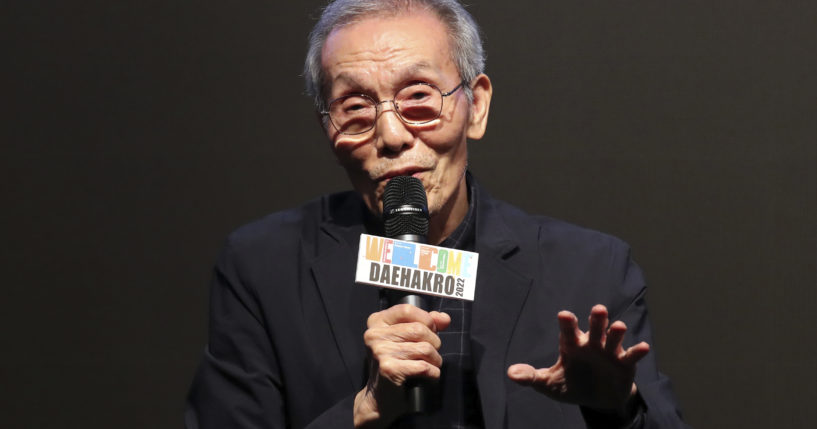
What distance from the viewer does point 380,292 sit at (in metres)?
2.31

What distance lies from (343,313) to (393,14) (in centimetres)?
67

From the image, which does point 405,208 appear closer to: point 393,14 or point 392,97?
point 392,97

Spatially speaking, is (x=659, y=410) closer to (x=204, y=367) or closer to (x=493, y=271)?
(x=493, y=271)

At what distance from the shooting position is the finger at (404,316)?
1.67 metres

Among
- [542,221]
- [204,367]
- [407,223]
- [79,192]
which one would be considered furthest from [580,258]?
[79,192]

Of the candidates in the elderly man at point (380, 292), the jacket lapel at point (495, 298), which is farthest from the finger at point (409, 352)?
the jacket lapel at point (495, 298)

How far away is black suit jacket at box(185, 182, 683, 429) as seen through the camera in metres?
2.19

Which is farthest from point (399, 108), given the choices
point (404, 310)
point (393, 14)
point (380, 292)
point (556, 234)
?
point (404, 310)

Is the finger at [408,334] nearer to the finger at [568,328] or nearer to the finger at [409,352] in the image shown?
the finger at [409,352]

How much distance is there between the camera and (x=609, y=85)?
2.86m

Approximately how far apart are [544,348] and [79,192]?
150 cm

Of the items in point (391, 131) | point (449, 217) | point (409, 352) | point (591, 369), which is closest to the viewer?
point (409, 352)

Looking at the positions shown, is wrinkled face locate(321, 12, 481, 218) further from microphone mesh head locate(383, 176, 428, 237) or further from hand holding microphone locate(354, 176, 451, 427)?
hand holding microphone locate(354, 176, 451, 427)

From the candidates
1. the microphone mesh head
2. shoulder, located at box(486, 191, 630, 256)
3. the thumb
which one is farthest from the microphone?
shoulder, located at box(486, 191, 630, 256)
